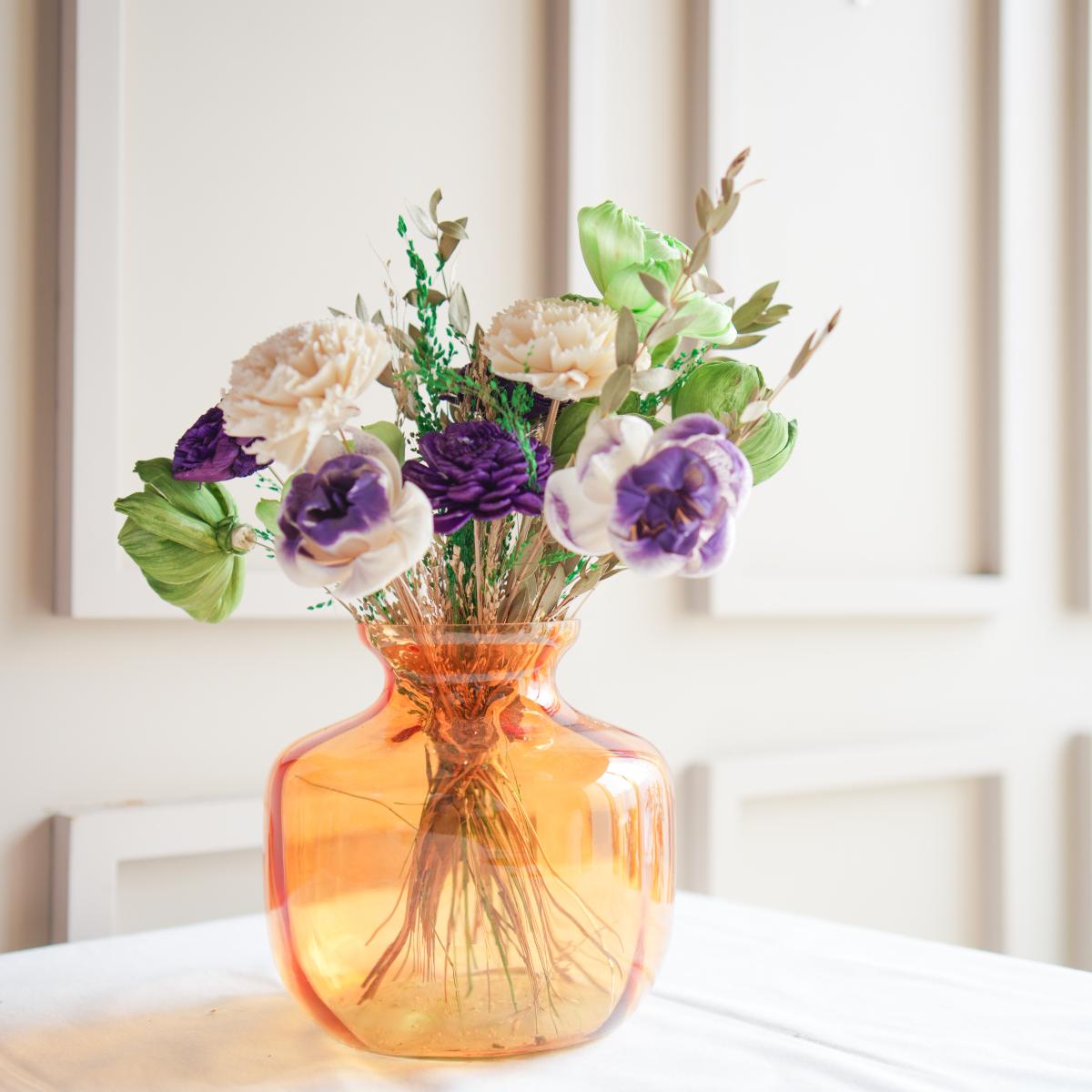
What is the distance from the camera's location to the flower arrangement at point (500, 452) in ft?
1.48

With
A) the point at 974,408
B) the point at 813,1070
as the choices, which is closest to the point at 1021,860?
the point at 974,408

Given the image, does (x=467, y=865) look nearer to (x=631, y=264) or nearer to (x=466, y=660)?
(x=466, y=660)

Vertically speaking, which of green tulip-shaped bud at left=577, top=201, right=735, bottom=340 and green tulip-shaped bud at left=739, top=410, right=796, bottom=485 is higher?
green tulip-shaped bud at left=577, top=201, right=735, bottom=340

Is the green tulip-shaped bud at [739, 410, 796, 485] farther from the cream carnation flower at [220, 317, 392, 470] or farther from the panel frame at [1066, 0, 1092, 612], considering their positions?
the panel frame at [1066, 0, 1092, 612]

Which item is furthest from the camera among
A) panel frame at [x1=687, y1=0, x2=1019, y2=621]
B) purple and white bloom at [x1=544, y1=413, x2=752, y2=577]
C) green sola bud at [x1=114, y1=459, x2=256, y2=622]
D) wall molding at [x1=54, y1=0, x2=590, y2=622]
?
panel frame at [x1=687, y1=0, x2=1019, y2=621]

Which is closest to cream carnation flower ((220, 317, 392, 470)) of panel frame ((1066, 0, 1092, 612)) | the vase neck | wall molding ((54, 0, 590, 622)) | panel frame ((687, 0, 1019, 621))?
the vase neck

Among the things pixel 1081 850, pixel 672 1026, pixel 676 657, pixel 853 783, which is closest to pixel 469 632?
pixel 672 1026

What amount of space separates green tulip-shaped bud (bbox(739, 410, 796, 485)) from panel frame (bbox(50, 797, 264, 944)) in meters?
0.49

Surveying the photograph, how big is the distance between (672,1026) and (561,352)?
327 mm

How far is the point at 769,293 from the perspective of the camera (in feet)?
1.65

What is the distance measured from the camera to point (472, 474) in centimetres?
47

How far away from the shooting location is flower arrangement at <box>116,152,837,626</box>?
45cm

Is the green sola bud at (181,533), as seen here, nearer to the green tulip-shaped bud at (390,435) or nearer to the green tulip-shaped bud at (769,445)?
the green tulip-shaped bud at (390,435)

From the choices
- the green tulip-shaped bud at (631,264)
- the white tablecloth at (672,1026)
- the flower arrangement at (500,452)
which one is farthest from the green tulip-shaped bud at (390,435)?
the white tablecloth at (672,1026)
